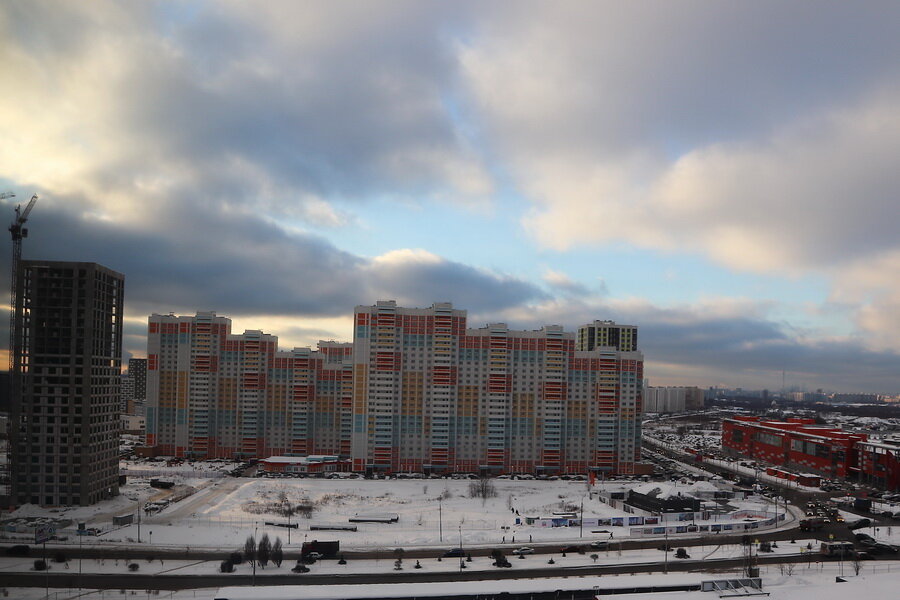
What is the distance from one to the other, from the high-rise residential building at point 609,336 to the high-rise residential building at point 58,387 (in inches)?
2894

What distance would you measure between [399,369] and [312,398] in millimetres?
14348

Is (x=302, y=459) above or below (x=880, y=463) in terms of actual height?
below

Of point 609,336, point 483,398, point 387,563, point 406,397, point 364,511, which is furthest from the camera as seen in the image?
point 609,336

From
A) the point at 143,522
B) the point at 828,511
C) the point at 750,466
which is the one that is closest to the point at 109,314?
the point at 143,522

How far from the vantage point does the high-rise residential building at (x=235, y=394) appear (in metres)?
69.2

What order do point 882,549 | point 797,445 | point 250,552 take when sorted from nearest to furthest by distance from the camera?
point 250,552
point 882,549
point 797,445

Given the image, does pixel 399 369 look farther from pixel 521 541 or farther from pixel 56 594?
pixel 56 594

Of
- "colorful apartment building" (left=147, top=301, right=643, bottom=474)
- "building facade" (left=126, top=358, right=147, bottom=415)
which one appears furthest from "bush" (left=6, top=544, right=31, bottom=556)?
"building facade" (left=126, top=358, right=147, bottom=415)

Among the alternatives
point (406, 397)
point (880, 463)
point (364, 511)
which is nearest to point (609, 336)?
point (880, 463)

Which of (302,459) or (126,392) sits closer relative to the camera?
(302,459)

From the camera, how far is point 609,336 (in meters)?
99.9

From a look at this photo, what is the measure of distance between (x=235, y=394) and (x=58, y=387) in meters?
29.2

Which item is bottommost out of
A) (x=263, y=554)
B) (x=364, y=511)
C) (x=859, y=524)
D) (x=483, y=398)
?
(x=364, y=511)

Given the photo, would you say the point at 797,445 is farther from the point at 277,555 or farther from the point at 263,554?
the point at 263,554
